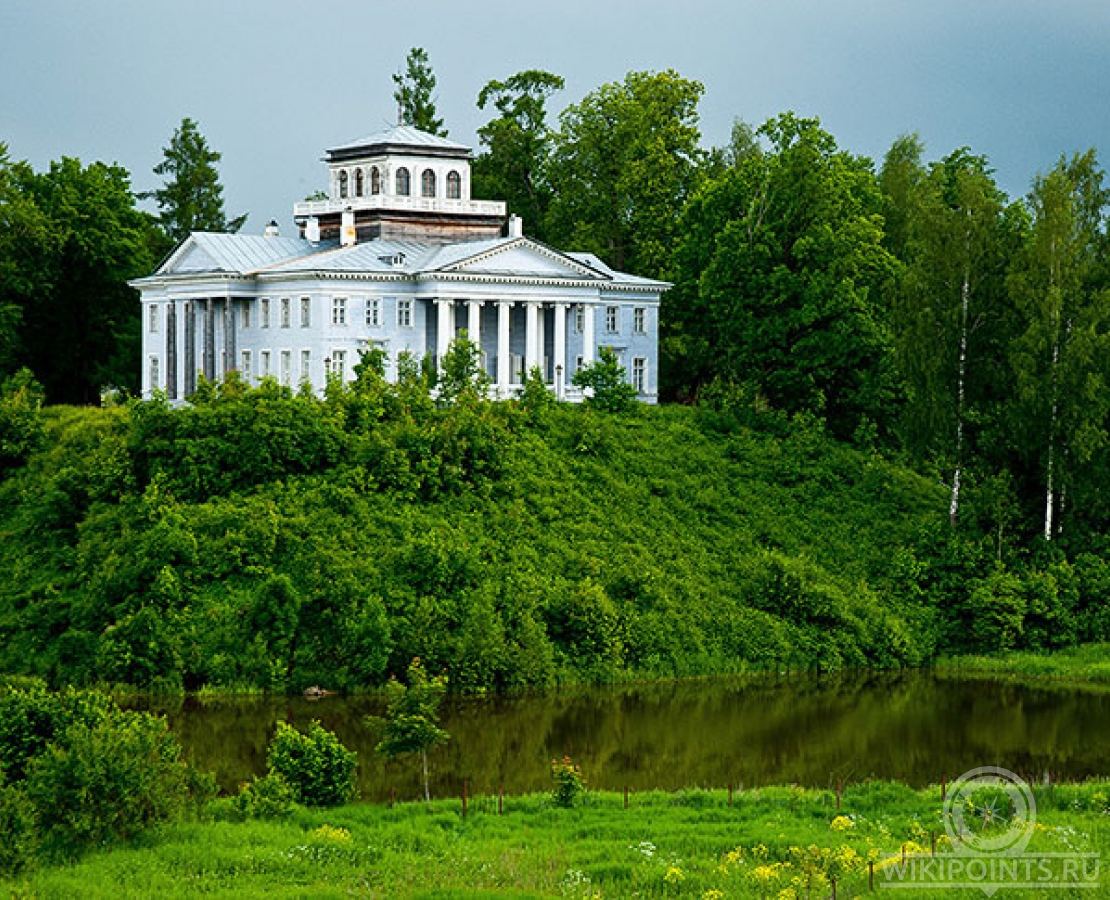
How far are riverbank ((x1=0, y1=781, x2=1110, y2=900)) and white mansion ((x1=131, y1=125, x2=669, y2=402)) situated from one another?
79.0 ft

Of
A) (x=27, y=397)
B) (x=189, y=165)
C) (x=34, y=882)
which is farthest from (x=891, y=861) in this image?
(x=189, y=165)

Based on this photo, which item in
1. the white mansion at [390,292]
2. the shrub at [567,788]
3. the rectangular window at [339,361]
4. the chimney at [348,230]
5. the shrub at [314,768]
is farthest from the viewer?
the chimney at [348,230]

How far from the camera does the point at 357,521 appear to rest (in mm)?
42062

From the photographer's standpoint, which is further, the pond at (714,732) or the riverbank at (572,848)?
the pond at (714,732)

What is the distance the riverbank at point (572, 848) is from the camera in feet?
76.1

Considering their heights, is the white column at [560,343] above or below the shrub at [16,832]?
above

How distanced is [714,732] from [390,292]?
2167cm

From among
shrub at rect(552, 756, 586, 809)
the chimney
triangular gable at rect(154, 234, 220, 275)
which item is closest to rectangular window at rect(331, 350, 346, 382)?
triangular gable at rect(154, 234, 220, 275)

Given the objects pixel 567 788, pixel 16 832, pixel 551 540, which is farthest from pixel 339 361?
pixel 16 832

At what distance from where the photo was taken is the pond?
31766 millimetres

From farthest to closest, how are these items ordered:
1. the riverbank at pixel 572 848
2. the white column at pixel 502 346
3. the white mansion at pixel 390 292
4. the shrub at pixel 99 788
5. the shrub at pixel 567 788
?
the white column at pixel 502 346
the white mansion at pixel 390 292
the shrub at pixel 567 788
the shrub at pixel 99 788
the riverbank at pixel 572 848

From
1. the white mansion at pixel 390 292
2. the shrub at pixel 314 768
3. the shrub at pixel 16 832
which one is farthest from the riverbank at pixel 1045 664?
the shrub at pixel 16 832

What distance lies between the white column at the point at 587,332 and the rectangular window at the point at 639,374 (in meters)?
2.35

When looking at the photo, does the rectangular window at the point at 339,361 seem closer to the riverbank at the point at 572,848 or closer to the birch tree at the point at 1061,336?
the birch tree at the point at 1061,336
